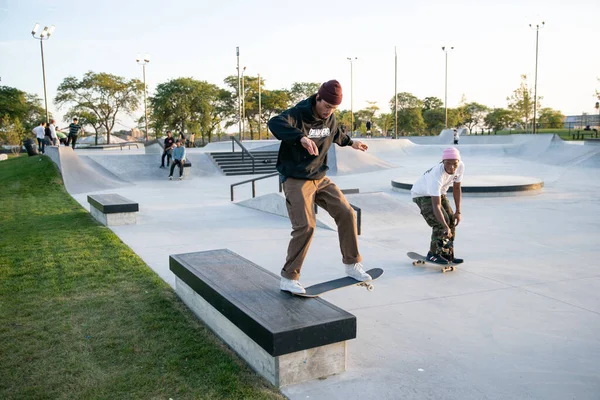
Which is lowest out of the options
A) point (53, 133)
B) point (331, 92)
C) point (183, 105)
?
point (331, 92)

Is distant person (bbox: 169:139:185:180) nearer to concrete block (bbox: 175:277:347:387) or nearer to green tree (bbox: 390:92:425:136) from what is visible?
concrete block (bbox: 175:277:347:387)

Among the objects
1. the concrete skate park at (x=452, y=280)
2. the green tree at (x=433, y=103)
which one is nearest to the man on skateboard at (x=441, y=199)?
the concrete skate park at (x=452, y=280)

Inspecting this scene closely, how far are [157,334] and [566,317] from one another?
3.40 metres

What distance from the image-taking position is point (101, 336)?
3.79m

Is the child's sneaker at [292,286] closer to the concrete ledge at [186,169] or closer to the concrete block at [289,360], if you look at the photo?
the concrete block at [289,360]

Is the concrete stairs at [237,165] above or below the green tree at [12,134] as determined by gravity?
below

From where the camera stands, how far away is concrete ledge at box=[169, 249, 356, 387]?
9.75 ft

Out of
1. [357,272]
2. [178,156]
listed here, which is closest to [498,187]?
[357,272]

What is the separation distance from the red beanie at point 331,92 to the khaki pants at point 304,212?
0.61 m

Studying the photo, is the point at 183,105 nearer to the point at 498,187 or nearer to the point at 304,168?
the point at 498,187

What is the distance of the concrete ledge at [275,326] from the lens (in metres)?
2.97

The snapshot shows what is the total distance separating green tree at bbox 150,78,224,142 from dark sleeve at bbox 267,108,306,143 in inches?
2248

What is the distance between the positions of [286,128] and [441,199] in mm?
2959

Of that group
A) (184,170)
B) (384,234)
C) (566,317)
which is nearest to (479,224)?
(384,234)
